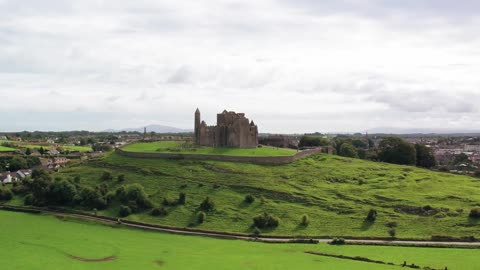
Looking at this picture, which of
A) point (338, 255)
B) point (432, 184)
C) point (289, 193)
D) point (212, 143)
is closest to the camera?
point (338, 255)

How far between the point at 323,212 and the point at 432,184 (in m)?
24.4

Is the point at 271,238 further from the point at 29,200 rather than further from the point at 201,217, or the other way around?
the point at 29,200

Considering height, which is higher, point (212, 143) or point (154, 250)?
point (212, 143)

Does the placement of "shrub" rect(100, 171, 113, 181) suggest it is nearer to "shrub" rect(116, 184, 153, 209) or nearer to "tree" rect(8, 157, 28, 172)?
"shrub" rect(116, 184, 153, 209)

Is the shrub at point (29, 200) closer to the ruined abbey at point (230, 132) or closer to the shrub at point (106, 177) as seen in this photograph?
the shrub at point (106, 177)

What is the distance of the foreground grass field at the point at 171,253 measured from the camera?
155 ft

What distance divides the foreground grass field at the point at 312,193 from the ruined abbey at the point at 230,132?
1367cm

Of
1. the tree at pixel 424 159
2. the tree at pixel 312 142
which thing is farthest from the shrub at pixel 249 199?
the tree at pixel 424 159

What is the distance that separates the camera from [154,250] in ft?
176

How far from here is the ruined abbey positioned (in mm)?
99688

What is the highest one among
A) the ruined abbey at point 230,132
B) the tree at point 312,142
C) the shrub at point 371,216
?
the ruined abbey at point 230,132

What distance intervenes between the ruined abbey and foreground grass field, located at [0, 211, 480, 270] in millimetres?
40060

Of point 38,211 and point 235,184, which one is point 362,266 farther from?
point 38,211

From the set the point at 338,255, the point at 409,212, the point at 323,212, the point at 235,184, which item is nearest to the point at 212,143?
the point at 235,184
